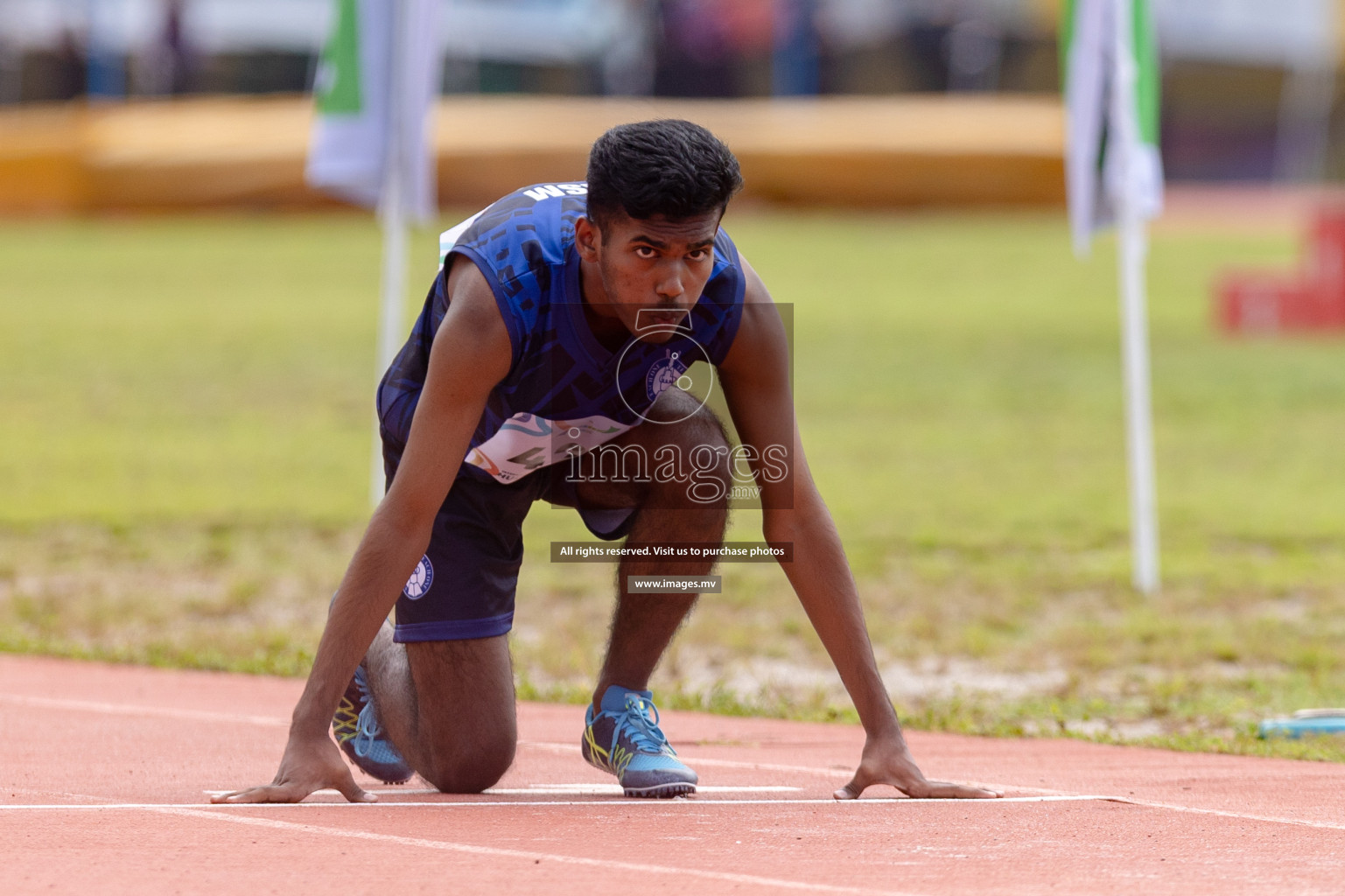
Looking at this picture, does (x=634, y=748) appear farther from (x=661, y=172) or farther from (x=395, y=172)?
(x=395, y=172)

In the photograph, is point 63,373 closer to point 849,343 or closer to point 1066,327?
point 849,343

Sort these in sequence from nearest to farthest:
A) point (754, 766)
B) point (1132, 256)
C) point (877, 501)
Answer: point (754, 766) → point (1132, 256) → point (877, 501)

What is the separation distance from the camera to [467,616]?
16.0 feet

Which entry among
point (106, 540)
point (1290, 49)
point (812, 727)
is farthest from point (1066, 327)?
point (1290, 49)

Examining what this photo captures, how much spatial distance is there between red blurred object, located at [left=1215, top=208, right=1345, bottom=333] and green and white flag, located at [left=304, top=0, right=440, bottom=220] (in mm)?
12448

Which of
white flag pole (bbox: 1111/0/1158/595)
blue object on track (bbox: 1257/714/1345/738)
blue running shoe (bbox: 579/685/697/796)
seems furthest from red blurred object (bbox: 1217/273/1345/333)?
blue running shoe (bbox: 579/685/697/796)

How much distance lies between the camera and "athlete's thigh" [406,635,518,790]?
4.79m

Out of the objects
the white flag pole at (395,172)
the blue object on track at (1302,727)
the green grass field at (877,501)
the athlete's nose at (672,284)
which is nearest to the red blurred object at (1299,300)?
the green grass field at (877,501)

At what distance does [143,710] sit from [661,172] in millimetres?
2994

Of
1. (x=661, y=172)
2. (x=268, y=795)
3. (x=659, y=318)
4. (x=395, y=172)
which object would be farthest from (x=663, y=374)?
(x=395, y=172)

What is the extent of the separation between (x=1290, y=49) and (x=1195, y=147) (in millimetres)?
2757

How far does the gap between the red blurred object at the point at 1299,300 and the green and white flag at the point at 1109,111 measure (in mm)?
11104

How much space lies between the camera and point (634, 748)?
4758mm

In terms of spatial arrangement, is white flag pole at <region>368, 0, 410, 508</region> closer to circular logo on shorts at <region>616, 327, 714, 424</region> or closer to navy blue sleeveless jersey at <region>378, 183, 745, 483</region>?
navy blue sleeveless jersey at <region>378, 183, 745, 483</region>
